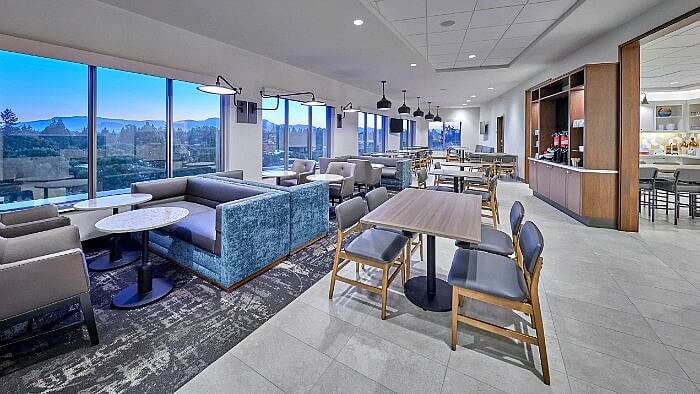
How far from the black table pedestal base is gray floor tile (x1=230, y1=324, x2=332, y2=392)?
3.14ft

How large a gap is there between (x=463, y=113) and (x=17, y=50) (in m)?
16.9

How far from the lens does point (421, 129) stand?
59.4ft

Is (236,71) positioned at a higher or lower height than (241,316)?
higher

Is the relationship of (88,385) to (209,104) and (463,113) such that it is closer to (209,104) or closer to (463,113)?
(209,104)

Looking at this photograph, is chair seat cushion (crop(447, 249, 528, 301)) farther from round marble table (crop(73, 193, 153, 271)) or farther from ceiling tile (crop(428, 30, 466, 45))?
ceiling tile (crop(428, 30, 466, 45))

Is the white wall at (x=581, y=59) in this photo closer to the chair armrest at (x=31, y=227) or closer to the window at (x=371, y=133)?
the window at (x=371, y=133)

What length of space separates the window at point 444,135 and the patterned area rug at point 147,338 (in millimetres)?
16264

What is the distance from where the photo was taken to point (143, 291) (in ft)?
9.00

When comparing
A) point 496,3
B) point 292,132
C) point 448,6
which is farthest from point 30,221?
point 496,3

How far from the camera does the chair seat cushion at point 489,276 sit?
188cm

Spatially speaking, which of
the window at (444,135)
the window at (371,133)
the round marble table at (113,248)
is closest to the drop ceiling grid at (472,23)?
the round marble table at (113,248)

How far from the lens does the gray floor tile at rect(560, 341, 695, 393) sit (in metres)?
1.73

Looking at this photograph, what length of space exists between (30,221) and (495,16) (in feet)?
18.8

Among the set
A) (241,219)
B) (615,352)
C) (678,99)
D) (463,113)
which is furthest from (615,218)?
(463,113)
